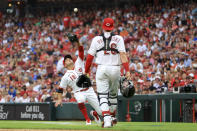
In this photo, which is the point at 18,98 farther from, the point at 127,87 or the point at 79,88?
the point at 127,87

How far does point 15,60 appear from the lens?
2575cm

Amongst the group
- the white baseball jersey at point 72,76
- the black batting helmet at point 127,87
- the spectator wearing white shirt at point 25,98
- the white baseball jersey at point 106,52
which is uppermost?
the white baseball jersey at point 106,52

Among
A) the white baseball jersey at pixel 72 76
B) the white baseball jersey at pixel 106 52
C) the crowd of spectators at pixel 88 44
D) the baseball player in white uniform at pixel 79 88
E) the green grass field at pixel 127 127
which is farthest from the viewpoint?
the crowd of spectators at pixel 88 44

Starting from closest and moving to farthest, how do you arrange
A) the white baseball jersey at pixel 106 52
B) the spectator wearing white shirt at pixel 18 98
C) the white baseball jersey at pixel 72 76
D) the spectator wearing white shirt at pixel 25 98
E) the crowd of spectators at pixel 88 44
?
the white baseball jersey at pixel 106 52
the white baseball jersey at pixel 72 76
the crowd of spectators at pixel 88 44
the spectator wearing white shirt at pixel 25 98
the spectator wearing white shirt at pixel 18 98

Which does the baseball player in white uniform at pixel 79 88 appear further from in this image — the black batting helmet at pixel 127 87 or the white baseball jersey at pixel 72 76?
the black batting helmet at pixel 127 87

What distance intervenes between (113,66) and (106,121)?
46.8 inches

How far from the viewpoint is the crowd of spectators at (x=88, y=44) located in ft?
61.9

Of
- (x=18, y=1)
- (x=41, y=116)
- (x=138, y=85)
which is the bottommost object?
(x=41, y=116)

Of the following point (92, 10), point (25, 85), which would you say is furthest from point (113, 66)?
point (92, 10)

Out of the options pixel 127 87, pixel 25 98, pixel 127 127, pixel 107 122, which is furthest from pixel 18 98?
pixel 127 87

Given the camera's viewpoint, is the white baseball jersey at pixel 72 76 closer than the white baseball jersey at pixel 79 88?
No

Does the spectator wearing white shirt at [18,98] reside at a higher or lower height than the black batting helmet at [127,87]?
lower

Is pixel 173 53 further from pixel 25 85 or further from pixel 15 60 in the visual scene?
pixel 15 60

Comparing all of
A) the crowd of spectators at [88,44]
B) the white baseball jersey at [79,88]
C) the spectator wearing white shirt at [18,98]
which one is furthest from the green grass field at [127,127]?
the spectator wearing white shirt at [18,98]
